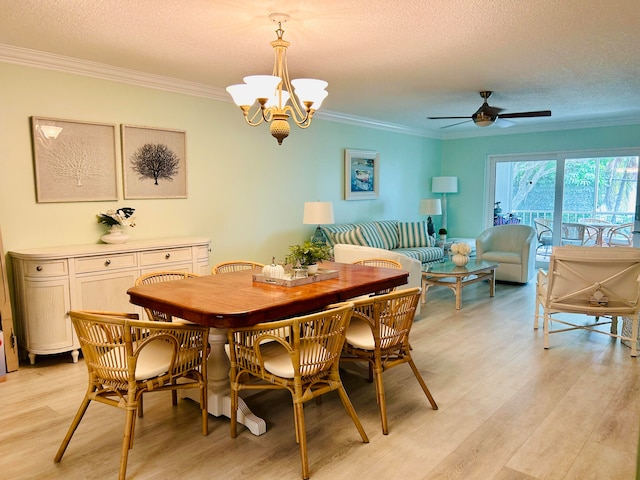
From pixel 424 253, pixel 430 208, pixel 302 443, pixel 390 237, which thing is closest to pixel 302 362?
pixel 302 443

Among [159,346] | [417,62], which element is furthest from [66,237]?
[417,62]

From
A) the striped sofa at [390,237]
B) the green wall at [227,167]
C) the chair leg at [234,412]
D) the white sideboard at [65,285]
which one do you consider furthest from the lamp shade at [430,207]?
the chair leg at [234,412]

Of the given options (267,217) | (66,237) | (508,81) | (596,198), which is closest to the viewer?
(66,237)

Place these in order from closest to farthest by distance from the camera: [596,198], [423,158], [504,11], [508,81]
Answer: [504,11]
[508,81]
[596,198]
[423,158]

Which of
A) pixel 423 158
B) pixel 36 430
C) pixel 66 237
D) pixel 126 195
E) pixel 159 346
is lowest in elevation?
pixel 36 430

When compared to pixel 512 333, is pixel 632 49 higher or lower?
higher

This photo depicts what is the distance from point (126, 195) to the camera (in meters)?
4.23

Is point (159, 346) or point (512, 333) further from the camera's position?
point (512, 333)

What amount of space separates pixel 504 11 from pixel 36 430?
12.0ft

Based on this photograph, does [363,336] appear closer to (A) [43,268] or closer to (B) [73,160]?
(A) [43,268]

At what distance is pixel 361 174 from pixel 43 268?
4490mm

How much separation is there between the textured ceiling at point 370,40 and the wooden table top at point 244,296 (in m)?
1.67

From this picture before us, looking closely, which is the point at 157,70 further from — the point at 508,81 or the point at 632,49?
the point at 632,49

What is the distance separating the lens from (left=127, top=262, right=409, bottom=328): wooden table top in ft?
7.51
